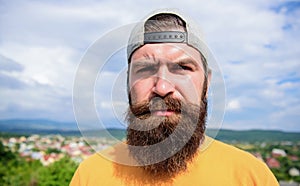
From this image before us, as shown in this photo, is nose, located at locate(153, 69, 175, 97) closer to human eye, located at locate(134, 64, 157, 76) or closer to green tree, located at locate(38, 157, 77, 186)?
human eye, located at locate(134, 64, 157, 76)

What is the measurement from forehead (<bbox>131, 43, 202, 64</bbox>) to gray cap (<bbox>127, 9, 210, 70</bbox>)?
15 mm

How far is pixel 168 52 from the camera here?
1.29 meters

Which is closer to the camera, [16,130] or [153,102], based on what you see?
[153,102]

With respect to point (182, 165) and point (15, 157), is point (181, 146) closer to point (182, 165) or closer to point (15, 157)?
point (182, 165)

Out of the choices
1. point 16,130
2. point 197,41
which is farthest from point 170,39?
point 16,130

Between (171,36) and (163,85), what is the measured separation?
0.17 metres

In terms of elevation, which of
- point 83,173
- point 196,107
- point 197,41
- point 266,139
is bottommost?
point 266,139

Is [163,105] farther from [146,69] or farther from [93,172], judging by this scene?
[93,172]

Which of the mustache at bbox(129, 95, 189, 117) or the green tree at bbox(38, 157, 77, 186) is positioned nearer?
the mustache at bbox(129, 95, 189, 117)

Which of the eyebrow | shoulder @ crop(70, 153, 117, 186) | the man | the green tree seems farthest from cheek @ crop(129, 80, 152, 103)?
the green tree

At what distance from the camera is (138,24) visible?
1378 millimetres

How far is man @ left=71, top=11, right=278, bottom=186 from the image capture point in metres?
1.27

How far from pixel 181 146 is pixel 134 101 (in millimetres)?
211

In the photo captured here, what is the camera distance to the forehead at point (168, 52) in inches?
50.8
